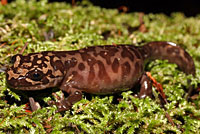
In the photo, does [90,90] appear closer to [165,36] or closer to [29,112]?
[29,112]

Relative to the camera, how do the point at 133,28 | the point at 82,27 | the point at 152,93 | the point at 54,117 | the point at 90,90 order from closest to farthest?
the point at 54,117 → the point at 90,90 → the point at 152,93 → the point at 82,27 → the point at 133,28

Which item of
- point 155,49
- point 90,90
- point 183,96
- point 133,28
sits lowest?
point 183,96

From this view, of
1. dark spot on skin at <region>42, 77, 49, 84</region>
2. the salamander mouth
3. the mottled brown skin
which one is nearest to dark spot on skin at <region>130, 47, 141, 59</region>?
the mottled brown skin

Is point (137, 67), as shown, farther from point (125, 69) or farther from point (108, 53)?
point (108, 53)

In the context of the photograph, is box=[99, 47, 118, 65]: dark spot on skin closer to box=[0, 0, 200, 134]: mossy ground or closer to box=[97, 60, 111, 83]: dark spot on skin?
box=[97, 60, 111, 83]: dark spot on skin

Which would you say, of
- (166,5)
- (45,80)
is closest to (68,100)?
(45,80)

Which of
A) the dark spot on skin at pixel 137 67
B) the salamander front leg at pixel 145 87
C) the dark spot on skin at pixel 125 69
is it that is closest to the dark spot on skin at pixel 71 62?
the dark spot on skin at pixel 125 69

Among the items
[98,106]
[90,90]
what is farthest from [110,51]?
[98,106]
